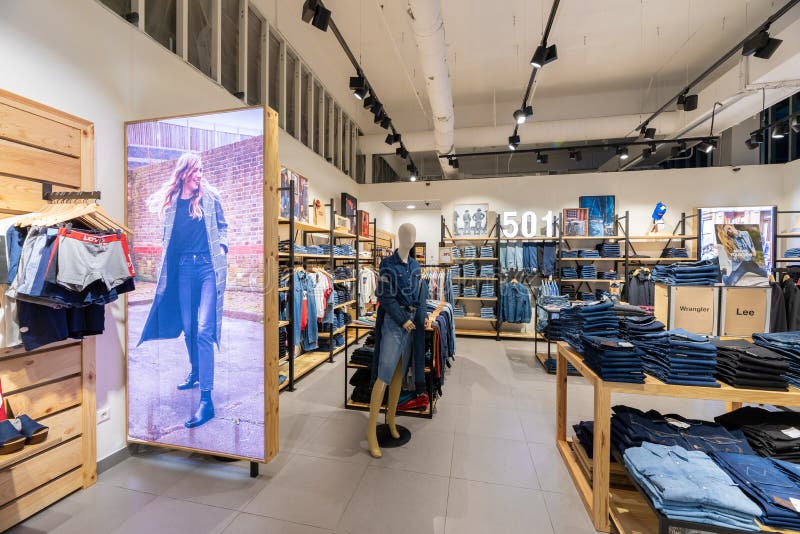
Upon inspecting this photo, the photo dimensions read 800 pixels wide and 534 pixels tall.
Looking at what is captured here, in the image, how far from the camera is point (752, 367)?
70.0 inches

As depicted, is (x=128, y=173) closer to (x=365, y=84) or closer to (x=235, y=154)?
(x=235, y=154)

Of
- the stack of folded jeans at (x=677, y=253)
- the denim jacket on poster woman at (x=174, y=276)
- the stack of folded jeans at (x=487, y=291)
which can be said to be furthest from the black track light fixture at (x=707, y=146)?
the denim jacket on poster woman at (x=174, y=276)

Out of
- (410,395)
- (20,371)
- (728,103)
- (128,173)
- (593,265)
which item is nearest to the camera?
(20,371)

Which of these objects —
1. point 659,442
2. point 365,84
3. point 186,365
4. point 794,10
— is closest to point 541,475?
point 659,442

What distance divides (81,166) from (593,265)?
7882 millimetres

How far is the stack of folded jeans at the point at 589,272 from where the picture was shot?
6738 millimetres

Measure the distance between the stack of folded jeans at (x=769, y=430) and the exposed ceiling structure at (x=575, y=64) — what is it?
468cm

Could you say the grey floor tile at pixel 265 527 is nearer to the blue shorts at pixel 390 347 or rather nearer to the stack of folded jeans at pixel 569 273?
the blue shorts at pixel 390 347

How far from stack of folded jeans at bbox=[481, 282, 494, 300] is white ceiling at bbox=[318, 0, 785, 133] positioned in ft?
13.1

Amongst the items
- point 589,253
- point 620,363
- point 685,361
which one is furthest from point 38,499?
point 589,253

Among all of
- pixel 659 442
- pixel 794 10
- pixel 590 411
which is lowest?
pixel 590 411

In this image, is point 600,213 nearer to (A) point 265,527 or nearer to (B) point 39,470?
(A) point 265,527

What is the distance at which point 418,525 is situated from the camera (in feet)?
6.41

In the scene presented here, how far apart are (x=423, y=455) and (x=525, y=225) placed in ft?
19.0
